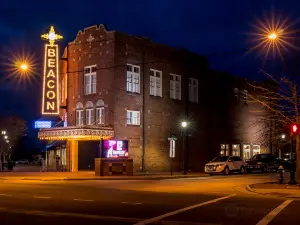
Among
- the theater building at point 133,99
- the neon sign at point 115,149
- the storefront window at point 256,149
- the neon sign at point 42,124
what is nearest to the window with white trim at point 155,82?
the theater building at point 133,99

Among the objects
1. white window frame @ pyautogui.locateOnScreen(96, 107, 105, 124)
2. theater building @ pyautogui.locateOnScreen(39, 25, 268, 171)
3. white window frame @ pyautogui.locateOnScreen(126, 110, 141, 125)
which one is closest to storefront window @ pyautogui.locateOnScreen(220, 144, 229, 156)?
theater building @ pyautogui.locateOnScreen(39, 25, 268, 171)

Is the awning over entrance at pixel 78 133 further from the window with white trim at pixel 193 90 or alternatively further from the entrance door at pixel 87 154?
the window with white trim at pixel 193 90

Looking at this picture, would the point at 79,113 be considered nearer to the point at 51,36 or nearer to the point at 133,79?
the point at 133,79

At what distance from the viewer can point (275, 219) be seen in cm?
1403

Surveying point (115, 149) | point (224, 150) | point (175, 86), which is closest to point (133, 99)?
point (115, 149)

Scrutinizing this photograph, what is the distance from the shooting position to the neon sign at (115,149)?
38.9 meters

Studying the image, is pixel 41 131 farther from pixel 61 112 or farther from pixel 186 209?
pixel 186 209

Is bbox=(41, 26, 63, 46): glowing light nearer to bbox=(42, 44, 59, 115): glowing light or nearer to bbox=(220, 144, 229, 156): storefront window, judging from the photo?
bbox=(42, 44, 59, 115): glowing light

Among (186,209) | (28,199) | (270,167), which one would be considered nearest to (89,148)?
(270,167)

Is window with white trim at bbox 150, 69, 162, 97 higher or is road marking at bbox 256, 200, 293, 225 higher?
window with white trim at bbox 150, 69, 162, 97

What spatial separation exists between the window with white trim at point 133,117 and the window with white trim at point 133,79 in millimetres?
1825

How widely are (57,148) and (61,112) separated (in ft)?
19.2

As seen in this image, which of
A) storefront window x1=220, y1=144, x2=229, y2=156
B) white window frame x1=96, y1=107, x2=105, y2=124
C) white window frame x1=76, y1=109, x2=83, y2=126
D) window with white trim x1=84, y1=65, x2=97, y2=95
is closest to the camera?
white window frame x1=96, y1=107, x2=105, y2=124

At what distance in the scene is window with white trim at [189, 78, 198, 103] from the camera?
4875 cm
